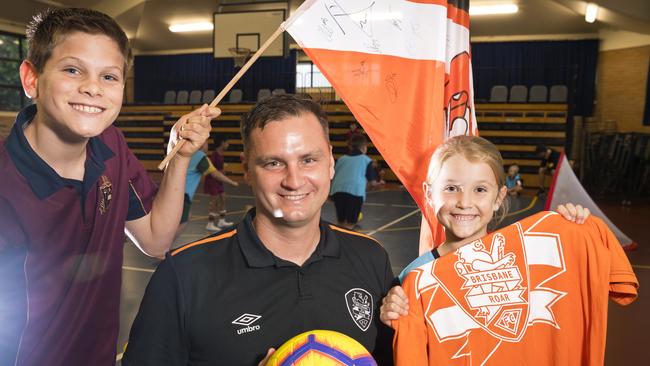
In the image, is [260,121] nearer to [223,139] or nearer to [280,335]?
[280,335]

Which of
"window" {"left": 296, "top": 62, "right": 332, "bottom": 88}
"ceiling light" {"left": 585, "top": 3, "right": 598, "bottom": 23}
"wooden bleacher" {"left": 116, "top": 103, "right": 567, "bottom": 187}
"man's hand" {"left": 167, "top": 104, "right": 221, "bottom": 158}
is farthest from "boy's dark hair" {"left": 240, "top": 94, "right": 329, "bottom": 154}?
"window" {"left": 296, "top": 62, "right": 332, "bottom": 88}

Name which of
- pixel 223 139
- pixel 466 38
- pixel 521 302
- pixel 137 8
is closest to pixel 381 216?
pixel 223 139

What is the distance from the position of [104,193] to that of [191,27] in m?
22.3

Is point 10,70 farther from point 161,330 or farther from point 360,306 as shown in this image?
point 360,306

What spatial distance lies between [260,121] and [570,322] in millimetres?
1436

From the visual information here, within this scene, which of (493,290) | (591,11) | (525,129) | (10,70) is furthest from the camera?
(10,70)

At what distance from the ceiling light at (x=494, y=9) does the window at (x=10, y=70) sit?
17.1 meters

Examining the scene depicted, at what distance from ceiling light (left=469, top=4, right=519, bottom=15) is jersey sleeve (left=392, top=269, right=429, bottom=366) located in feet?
59.9

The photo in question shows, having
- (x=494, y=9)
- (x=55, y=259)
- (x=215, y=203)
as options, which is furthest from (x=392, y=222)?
(x=494, y=9)

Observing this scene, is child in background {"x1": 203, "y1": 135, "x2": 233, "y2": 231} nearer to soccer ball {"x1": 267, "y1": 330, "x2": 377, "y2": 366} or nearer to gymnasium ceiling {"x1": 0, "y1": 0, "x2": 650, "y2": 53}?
soccer ball {"x1": 267, "y1": 330, "x2": 377, "y2": 366}

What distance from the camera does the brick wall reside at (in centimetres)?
1805

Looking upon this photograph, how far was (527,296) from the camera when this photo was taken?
207 centimetres

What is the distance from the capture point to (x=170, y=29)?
23281 mm

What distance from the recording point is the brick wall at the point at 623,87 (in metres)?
18.0
